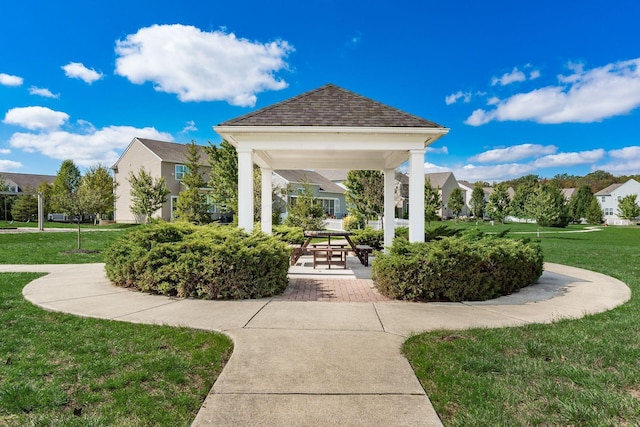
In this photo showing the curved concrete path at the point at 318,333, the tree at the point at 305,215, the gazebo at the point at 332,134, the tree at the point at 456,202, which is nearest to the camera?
the curved concrete path at the point at 318,333

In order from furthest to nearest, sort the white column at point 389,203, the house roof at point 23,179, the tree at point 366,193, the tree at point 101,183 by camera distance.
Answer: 1. the house roof at point 23,179
2. the tree at point 101,183
3. the tree at point 366,193
4. the white column at point 389,203

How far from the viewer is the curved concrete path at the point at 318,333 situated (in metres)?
2.95

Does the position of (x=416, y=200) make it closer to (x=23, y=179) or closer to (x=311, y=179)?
(x=311, y=179)

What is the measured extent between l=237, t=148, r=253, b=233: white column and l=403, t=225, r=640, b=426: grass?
17.2ft

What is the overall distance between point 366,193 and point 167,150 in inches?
880

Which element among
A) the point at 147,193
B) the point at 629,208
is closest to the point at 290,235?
the point at 147,193

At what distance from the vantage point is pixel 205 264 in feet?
21.7

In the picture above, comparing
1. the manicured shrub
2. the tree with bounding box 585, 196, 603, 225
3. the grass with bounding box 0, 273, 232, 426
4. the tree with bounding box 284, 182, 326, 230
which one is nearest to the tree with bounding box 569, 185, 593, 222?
the tree with bounding box 585, 196, 603, 225

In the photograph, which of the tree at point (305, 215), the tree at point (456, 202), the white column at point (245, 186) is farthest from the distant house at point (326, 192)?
the white column at point (245, 186)

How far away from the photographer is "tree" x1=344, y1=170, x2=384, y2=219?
82.5ft

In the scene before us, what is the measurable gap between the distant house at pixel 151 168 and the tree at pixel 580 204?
49365mm

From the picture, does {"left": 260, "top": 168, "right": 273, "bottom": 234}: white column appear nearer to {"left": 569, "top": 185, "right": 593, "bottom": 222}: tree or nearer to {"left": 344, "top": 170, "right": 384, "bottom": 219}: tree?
{"left": 344, "top": 170, "right": 384, "bottom": 219}: tree

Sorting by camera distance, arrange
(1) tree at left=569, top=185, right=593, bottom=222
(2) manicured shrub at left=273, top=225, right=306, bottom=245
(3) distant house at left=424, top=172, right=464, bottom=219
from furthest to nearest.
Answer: (3) distant house at left=424, top=172, right=464, bottom=219 < (1) tree at left=569, top=185, right=593, bottom=222 < (2) manicured shrub at left=273, top=225, right=306, bottom=245

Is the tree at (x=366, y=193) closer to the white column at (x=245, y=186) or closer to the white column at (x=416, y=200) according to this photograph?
the white column at (x=416, y=200)
